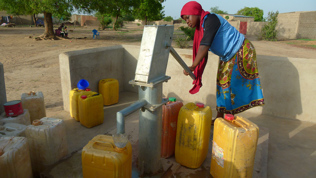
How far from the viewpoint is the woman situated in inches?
90.7

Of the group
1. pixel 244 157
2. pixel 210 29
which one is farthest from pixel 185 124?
pixel 210 29

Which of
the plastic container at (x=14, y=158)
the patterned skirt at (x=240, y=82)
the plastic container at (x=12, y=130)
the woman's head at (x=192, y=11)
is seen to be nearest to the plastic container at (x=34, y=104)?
the plastic container at (x=12, y=130)

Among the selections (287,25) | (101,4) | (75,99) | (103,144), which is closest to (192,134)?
(103,144)

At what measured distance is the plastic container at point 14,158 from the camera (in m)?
1.64

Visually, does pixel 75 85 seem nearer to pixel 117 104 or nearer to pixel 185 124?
pixel 117 104

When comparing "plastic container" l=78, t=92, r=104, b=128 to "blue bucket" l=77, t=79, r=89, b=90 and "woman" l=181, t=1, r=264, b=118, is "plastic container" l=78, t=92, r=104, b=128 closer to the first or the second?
"blue bucket" l=77, t=79, r=89, b=90

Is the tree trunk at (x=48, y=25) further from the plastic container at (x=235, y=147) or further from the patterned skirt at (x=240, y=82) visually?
the plastic container at (x=235, y=147)

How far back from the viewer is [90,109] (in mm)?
3178

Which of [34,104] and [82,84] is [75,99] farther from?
[34,104]

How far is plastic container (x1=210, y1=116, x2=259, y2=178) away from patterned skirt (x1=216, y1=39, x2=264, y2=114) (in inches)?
27.7

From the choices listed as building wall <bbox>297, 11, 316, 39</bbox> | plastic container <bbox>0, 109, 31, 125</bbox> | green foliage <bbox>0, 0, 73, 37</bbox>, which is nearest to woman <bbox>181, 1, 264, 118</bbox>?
plastic container <bbox>0, 109, 31, 125</bbox>

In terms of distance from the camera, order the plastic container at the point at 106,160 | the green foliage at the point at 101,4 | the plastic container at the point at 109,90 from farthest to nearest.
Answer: the green foliage at the point at 101,4, the plastic container at the point at 109,90, the plastic container at the point at 106,160

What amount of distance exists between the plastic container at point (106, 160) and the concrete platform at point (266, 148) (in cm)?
43

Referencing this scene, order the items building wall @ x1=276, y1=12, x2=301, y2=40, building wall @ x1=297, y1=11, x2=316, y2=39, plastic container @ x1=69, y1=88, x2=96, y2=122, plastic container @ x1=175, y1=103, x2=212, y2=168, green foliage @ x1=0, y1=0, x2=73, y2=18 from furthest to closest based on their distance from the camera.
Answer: building wall @ x1=276, y1=12, x2=301, y2=40 → building wall @ x1=297, y1=11, x2=316, y2=39 → green foliage @ x1=0, y1=0, x2=73, y2=18 → plastic container @ x1=69, y1=88, x2=96, y2=122 → plastic container @ x1=175, y1=103, x2=212, y2=168
